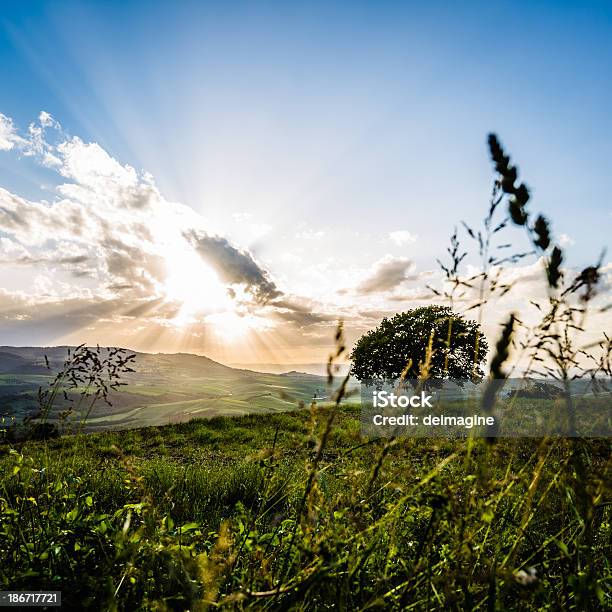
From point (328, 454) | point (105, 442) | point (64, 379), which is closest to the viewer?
point (64, 379)

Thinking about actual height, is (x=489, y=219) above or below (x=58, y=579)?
above

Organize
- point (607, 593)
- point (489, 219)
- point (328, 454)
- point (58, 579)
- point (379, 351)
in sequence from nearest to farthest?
point (489, 219)
point (58, 579)
point (607, 593)
point (328, 454)
point (379, 351)

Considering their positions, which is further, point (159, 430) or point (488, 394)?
point (159, 430)

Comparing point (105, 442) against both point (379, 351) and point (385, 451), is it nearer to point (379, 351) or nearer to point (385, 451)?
point (385, 451)

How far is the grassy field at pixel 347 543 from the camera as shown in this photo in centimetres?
125

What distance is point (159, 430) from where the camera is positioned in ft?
48.3

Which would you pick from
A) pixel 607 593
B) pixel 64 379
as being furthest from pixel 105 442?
pixel 607 593

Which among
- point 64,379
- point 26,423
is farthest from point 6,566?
point 64,379

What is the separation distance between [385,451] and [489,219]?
0.87m

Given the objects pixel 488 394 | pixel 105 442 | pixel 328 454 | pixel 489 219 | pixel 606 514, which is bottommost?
pixel 105 442

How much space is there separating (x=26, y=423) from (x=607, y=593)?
3386 mm

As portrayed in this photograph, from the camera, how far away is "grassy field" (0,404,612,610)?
4.09 feet

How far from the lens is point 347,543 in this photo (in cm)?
186

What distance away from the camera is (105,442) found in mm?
12781
